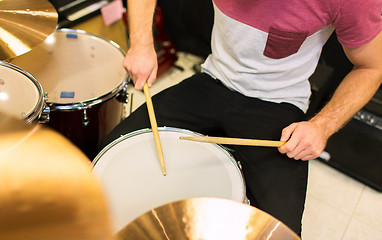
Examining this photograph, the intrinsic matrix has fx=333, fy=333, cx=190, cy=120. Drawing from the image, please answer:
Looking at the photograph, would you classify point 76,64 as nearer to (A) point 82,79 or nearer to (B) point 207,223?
(A) point 82,79

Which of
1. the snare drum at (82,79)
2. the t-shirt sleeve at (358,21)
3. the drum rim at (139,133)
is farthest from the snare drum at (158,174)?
the t-shirt sleeve at (358,21)

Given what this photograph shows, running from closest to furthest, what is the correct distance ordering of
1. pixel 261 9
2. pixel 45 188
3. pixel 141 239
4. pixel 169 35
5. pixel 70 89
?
1. pixel 45 188
2. pixel 141 239
3. pixel 261 9
4. pixel 70 89
5. pixel 169 35

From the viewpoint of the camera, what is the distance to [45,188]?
0.46m

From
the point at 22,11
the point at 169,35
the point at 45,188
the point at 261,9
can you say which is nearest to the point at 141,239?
the point at 45,188

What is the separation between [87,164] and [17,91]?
0.66 meters

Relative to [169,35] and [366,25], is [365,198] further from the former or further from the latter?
[169,35]

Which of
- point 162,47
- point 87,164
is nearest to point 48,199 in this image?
point 87,164

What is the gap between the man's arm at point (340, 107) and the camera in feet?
3.14

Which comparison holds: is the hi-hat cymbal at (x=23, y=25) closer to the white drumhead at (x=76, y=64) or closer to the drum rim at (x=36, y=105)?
the drum rim at (x=36, y=105)

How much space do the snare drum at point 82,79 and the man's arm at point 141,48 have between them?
13 centimetres

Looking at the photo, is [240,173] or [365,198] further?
[365,198]

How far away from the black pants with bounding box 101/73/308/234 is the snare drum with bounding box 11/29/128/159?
4.6 inches

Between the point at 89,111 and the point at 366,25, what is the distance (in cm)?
88

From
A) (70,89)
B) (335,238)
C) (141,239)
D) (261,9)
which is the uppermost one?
(261,9)
